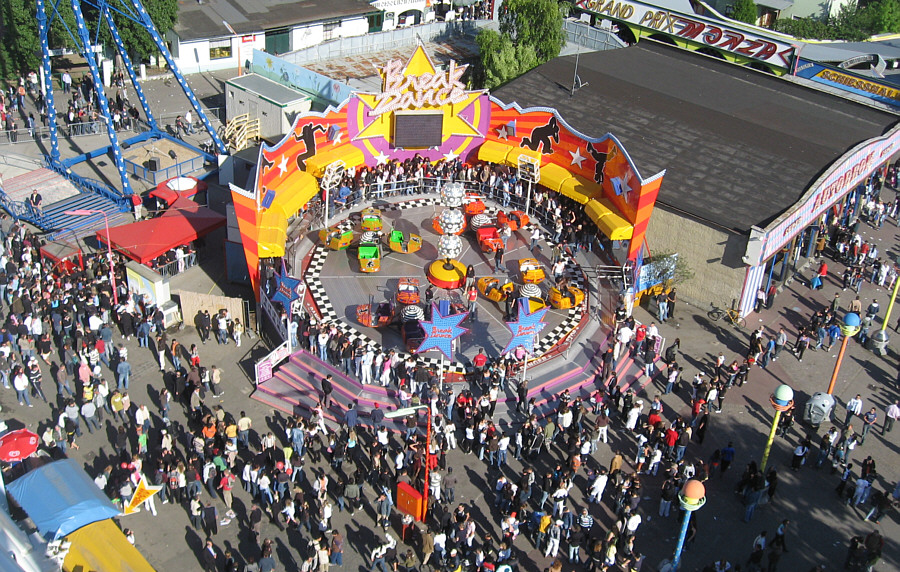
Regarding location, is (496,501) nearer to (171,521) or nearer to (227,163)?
(171,521)

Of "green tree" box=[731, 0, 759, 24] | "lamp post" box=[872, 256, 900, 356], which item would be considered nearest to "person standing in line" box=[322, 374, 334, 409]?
"lamp post" box=[872, 256, 900, 356]

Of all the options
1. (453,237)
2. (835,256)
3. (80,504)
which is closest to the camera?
(80,504)

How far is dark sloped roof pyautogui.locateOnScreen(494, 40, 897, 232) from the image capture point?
121ft

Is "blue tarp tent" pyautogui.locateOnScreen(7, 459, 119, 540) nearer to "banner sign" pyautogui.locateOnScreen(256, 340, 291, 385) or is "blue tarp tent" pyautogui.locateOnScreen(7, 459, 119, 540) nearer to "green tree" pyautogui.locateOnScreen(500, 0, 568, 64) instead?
"banner sign" pyautogui.locateOnScreen(256, 340, 291, 385)

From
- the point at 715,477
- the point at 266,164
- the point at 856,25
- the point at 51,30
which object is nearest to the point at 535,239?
the point at 266,164

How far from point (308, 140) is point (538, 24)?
21798 mm

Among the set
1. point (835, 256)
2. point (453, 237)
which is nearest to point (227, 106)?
point (453, 237)

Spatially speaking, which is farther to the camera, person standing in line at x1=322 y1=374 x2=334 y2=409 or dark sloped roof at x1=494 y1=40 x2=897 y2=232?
dark sloped roof at x1=494 y1=40 x2=897 y2=232

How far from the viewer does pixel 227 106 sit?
46688mm

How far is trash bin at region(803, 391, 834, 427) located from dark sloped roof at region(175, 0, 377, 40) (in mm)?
39128

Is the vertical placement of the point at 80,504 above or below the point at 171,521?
above

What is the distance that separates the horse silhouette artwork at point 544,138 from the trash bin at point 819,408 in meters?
15.9

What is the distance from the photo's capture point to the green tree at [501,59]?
50938 mm

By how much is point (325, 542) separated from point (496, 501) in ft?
17.7
